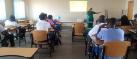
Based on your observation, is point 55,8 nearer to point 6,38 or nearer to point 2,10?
point 2,10

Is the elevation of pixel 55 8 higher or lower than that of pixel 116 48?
higher

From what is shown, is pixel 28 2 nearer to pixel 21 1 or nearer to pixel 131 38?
pixel 21 1

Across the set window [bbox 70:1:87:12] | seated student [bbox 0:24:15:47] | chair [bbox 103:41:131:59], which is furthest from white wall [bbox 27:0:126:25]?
chair [bbox 103:41:131:59]

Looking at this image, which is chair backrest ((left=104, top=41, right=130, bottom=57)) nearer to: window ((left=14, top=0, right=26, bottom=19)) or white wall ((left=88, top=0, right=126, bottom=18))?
window ((left=14, top=0, right=26, bottom=19))

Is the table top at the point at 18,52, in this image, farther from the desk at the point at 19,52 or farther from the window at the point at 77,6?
the window at the point at 77,6

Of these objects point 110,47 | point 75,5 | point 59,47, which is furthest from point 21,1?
point 110,47

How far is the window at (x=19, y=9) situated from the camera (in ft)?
36.1

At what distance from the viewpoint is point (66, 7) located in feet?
42.0

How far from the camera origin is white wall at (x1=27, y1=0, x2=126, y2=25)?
1273 cm

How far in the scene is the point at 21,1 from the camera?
38.9 ft

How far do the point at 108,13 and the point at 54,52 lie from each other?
753 centimetres

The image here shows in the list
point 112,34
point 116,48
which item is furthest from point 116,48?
point 112,34

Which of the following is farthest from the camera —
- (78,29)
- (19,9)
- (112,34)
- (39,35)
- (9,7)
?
(19,9)

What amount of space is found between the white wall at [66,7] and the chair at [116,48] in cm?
930
